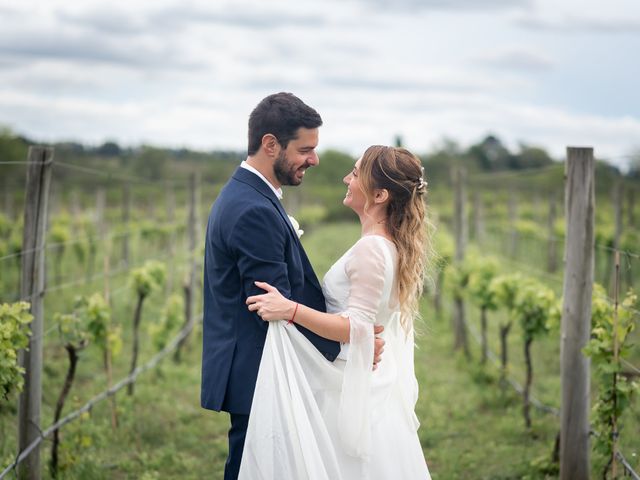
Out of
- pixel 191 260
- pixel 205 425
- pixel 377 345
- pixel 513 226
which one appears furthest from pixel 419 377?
pixel 513 226

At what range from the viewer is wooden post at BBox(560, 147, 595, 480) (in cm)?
439

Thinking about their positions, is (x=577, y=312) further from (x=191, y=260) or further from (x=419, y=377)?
(x=191, y=260)

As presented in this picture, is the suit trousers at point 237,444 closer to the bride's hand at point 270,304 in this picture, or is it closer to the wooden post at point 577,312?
the bride's hand at point 270,304

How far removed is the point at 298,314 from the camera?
292 cm

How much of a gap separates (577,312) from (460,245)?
5.59 metres

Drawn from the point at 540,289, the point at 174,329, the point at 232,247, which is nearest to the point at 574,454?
the point at 540,289

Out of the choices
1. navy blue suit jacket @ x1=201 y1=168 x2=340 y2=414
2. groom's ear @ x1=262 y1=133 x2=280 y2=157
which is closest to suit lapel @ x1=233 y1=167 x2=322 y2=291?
navy blue suit jacket @ x1=201 y1=168 x2=340 y2=414

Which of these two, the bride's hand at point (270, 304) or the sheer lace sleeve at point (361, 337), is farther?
the sheer lace sleeve at point (361, 337)

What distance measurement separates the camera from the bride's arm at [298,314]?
2857 mm

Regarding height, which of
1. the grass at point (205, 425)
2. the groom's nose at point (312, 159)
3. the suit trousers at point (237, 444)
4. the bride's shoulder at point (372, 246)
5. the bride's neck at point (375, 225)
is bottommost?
the grass at point (205, 425)

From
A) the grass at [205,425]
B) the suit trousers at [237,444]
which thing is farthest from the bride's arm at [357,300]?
the grass at [205,425]

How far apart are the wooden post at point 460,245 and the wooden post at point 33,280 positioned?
612 cm

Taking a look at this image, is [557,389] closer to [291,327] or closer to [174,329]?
[174,329]

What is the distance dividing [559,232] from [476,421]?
15.3 metres
